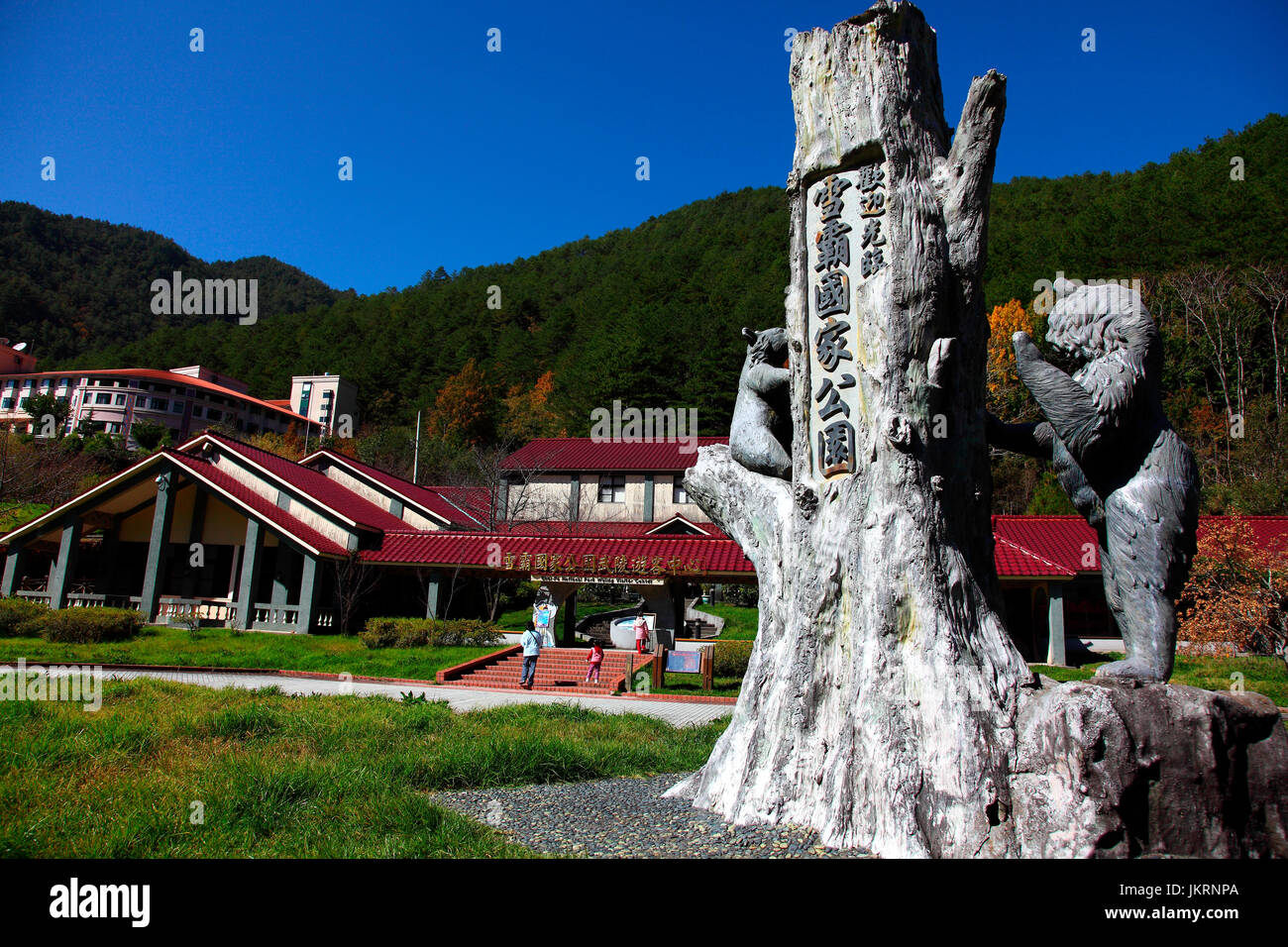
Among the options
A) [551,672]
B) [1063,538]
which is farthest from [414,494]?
[1063,538]

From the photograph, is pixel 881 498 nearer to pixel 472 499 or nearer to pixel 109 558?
pixel 109 558

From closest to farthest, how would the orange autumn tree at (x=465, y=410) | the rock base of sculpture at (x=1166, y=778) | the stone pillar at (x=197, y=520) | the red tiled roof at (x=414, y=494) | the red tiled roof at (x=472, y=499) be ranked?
the rock base of sculpture at (x=1166, y=778) < the stone pillar at (x=197, y=520) < the red tiled roof at (x=414, y=494) < the red tiled roof at (x=472, y=499) < the orange autumn tree at (x=465, y=410)

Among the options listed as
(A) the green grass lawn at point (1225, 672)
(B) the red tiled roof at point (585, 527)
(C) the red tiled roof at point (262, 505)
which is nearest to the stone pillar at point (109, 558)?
(C) the red tiled roof at point (262, 505)

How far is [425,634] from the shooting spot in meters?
20.0

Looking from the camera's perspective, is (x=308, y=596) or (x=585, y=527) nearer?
(x=308, y=596)

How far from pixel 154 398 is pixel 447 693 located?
210ft

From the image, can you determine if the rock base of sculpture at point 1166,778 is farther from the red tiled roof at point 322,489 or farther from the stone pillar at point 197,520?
the stone pillar at point 197,520

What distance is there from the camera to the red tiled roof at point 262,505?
21.8 m

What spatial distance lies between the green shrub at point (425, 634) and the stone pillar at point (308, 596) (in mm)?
2577

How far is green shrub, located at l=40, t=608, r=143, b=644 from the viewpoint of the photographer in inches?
709

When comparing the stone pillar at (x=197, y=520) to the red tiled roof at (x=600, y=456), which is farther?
the red tiled roof at (x=600, y=456)

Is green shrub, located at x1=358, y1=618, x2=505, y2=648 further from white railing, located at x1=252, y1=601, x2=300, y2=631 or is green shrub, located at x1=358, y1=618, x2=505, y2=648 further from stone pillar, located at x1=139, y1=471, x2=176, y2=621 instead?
stone pillar, located at x1=139, y1=471, x2=176, y2=621

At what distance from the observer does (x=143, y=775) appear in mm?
5633
